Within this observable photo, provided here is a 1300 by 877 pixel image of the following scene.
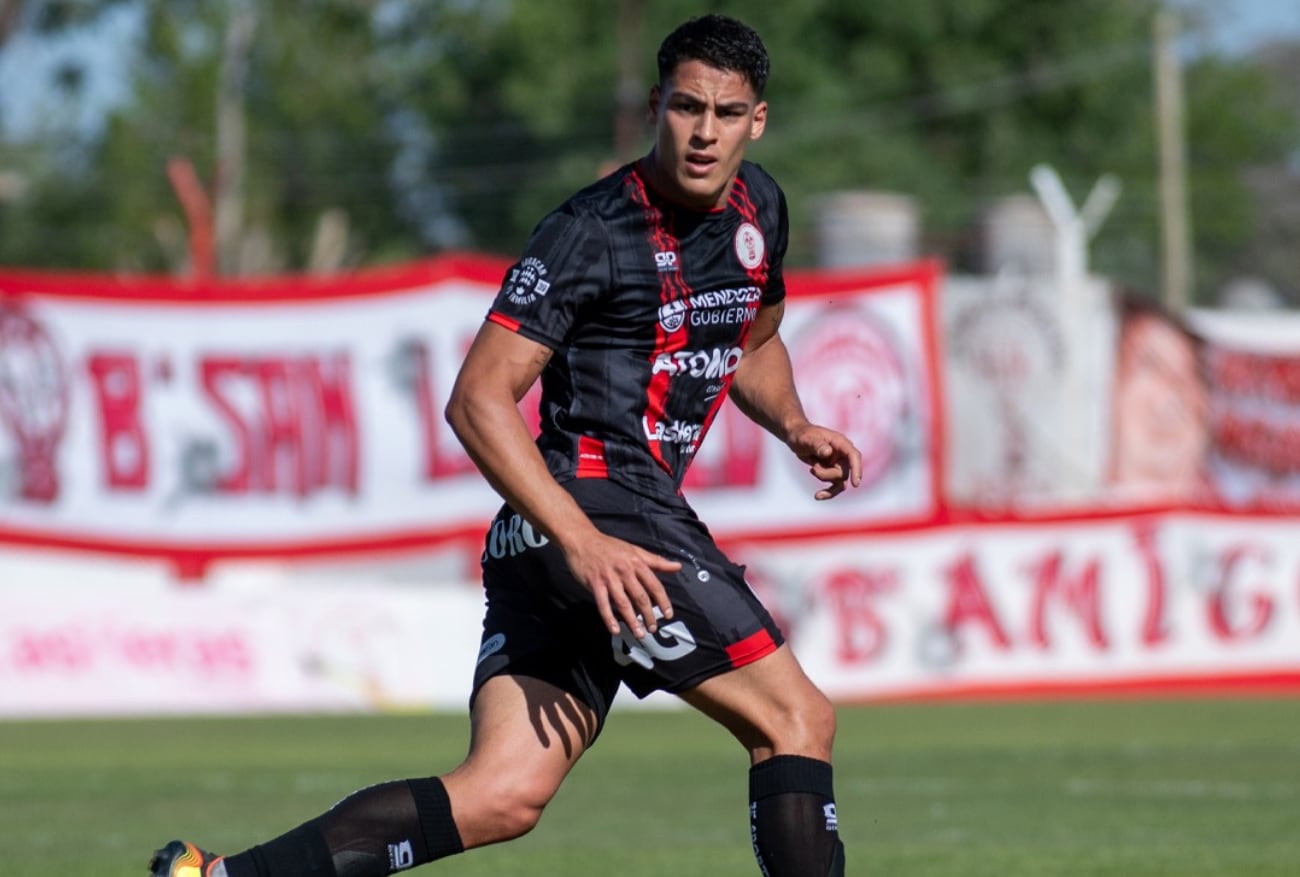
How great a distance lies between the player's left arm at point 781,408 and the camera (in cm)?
607

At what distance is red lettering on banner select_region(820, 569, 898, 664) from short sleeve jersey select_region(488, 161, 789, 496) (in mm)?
13261

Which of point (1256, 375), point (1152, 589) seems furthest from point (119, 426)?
point (1256, 375)

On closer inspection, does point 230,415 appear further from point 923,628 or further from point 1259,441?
point 1259,441

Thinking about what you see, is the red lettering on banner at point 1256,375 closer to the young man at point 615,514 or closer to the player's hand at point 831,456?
the player's hand at point 831,456

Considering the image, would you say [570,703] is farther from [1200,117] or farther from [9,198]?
[1200,117]

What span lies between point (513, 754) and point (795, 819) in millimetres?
711

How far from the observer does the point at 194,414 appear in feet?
66.4

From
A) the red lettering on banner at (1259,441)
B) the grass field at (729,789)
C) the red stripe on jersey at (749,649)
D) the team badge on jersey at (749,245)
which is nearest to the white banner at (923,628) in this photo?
the grass field at (729,789)

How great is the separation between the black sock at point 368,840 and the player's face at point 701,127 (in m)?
1.61

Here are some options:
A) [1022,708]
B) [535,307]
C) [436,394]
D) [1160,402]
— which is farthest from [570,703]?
[1160,402]

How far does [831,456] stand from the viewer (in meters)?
6.08

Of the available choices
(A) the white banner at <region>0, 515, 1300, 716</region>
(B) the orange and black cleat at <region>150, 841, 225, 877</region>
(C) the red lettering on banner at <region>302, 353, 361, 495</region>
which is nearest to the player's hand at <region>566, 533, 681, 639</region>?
(B) the orange and black cleat at <region>150, 841, 225, 877</region>

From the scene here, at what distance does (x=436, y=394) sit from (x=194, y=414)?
2.20 meters

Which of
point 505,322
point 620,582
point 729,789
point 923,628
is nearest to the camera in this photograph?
point 620,582
